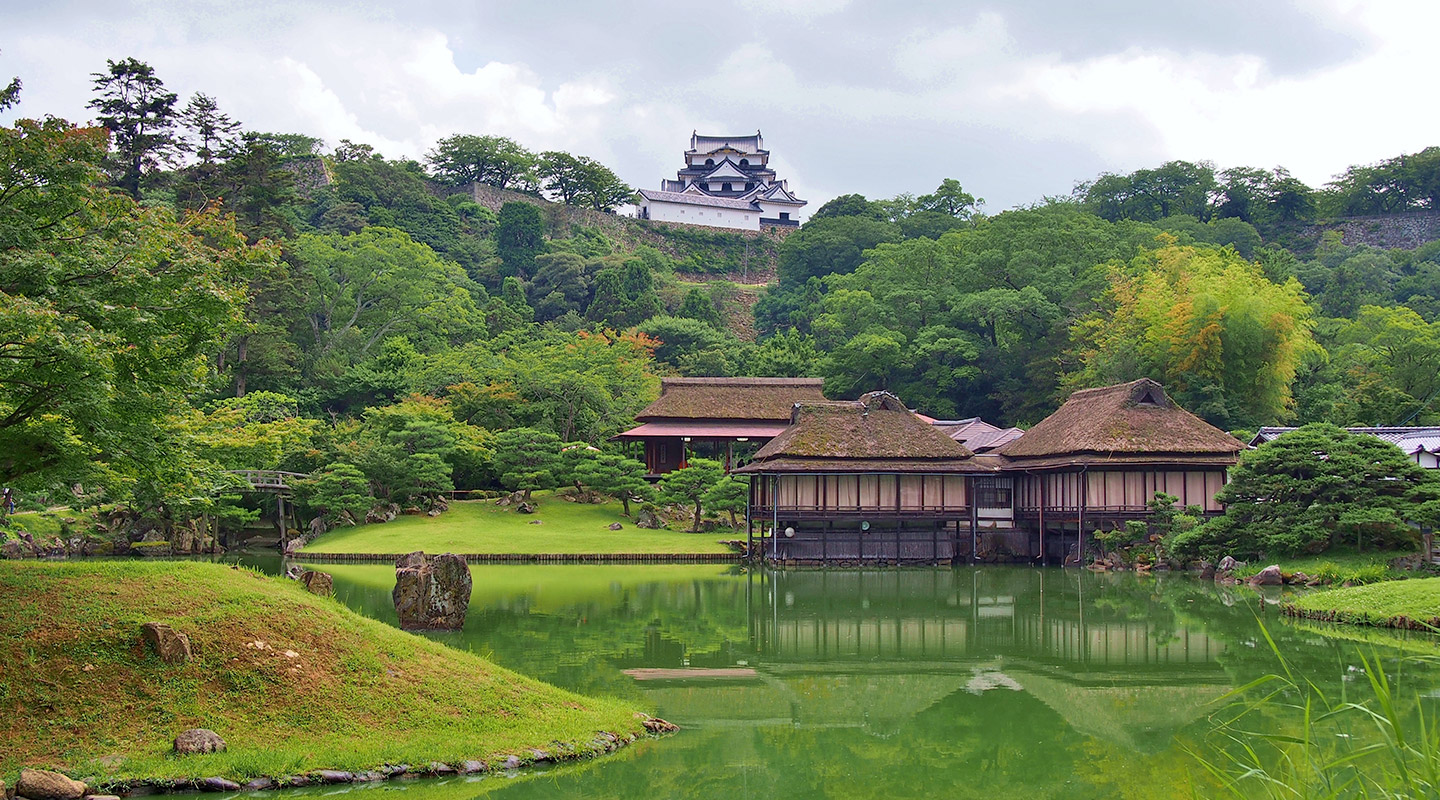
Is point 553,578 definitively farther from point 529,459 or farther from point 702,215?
point 702,215

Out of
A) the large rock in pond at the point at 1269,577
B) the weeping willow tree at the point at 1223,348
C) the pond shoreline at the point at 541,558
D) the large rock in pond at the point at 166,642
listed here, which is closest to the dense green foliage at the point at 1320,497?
the large rock in pond at the point at 1269,577

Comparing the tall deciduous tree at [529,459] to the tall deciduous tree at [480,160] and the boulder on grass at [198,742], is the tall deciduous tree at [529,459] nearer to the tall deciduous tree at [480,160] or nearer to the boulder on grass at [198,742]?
the boulder on grass at [198,742]

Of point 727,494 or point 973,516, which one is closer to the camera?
point 973,516

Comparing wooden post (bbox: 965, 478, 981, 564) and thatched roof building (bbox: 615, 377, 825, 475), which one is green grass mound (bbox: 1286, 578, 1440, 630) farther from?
thatched roof building (bbox: 615, 377, 825, 475)

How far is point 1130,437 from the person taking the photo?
29.3 metres

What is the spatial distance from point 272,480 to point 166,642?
2575cm

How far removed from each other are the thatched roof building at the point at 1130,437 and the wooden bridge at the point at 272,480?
70.0 feet

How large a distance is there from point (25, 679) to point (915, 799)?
6993 mm

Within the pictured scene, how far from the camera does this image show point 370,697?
9.53 metres

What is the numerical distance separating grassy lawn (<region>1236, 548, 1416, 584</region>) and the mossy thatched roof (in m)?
19.3

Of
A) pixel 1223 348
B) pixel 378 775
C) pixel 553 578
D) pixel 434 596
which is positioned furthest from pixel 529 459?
pixel 378 775

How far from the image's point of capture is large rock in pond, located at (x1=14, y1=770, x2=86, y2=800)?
7477mm

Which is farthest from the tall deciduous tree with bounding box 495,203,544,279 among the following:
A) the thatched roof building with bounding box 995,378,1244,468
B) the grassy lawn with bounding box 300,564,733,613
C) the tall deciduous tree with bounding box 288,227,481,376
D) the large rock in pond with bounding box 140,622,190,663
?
the large rock in pond with bounding box 140,622,190,663

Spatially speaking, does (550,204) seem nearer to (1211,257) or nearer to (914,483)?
(1211,257)
